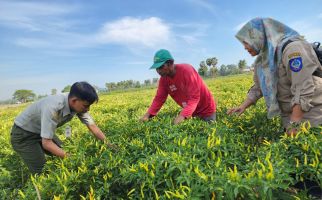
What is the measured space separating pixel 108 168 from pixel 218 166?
3.36 feet

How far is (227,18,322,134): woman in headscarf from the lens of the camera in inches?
99.3

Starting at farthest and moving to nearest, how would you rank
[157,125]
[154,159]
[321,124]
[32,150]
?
[32,150], [157,125], [321,124], [154,159]

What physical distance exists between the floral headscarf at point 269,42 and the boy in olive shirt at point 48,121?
70.6 inches

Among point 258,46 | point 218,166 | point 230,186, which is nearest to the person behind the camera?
point 230,186

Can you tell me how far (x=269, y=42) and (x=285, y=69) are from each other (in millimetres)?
311

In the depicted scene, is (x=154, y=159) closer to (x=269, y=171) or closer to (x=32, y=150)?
(x=269, y=171)

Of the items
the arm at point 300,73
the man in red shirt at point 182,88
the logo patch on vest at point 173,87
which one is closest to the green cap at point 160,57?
the man in red shirt at point 182,88

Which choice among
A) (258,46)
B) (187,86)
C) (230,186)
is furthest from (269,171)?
(187,86)

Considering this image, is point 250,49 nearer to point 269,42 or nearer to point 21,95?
point 269,42

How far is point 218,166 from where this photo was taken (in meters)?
2.10

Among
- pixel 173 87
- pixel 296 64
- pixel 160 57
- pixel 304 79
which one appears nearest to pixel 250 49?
pixel 296 64

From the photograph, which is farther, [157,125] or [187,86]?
[187,86]

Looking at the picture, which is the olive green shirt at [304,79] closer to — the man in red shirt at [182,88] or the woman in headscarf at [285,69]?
the woman in headscarf at [285,69]

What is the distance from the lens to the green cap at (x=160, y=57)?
3.77m
